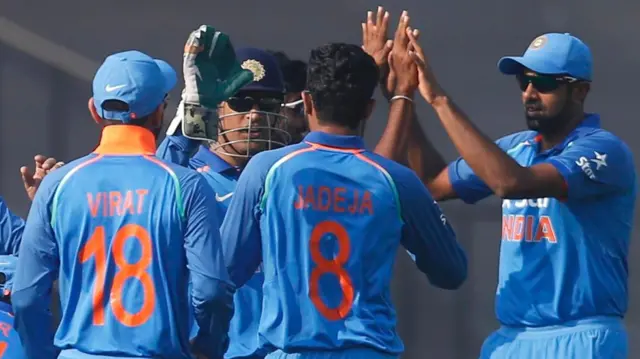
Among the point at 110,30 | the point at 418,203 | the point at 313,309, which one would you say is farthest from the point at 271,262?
the point at 110,30

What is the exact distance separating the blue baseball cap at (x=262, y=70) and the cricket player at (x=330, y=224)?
0.76m

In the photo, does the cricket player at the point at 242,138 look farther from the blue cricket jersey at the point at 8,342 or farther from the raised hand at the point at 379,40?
the blue cricket jersey at the point at 8,342

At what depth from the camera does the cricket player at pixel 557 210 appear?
4.64 m

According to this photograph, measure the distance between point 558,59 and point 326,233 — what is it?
1165 mm

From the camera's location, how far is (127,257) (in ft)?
13.4

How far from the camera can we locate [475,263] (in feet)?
21.0

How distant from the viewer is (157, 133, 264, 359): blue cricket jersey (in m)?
4.70

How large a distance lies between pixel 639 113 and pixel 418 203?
2.45 metres

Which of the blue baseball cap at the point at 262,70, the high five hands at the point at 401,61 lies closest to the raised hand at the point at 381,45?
the high five hands at the point at 401,61

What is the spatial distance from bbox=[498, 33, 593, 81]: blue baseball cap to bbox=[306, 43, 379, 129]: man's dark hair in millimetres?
857

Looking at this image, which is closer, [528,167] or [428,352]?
[528,167]

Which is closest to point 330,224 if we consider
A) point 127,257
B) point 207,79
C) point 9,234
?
point 127,257

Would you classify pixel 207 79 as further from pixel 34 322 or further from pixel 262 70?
pixel 34 322

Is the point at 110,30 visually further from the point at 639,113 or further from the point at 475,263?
the point at 639,113
